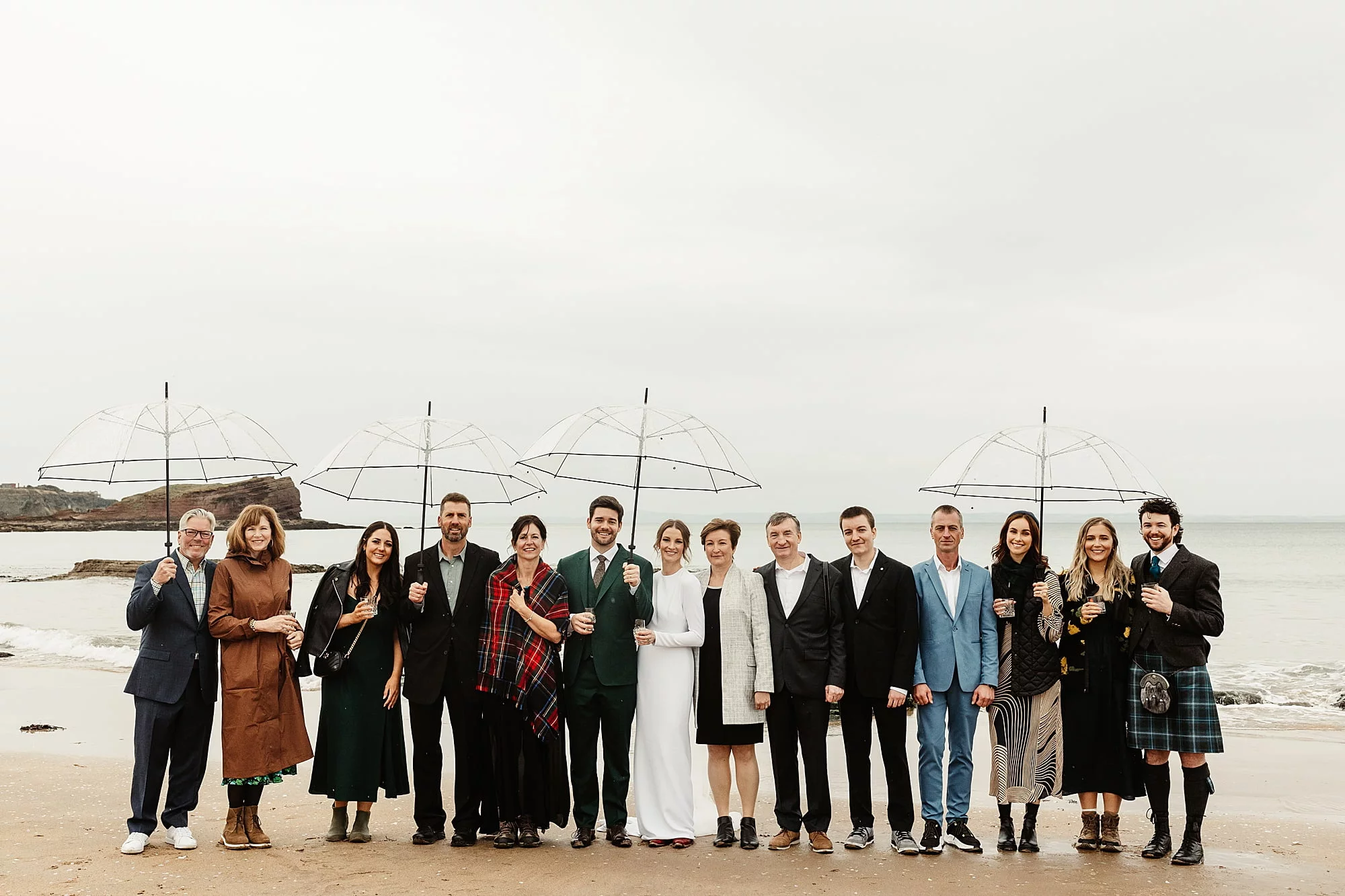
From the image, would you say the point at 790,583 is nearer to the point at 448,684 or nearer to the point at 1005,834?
the point at 1005,834

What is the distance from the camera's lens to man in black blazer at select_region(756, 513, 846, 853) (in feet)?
17.9

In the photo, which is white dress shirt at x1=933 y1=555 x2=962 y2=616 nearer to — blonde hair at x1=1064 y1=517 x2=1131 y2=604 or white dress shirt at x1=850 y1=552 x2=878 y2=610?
white dress shirt at x1=850 y1=552 x2=878 y2=610

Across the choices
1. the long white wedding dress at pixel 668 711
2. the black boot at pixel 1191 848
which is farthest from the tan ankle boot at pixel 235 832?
the black boot at pixel 1191 848

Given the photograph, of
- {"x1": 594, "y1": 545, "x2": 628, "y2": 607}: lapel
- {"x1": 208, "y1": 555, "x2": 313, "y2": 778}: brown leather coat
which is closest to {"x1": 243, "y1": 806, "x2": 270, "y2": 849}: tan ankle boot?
{"x1": 208, "y1": 555, "x2": 313, "y2": 778}: brown leather coat

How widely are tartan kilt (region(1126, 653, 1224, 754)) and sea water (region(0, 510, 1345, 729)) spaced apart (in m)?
0.88

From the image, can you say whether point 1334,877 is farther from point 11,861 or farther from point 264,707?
point 11,861

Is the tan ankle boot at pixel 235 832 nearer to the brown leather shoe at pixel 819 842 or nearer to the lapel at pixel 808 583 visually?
the brown leather shoe at pixel 819 842

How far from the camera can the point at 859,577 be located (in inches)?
221

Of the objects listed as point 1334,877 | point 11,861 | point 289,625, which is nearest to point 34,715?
point 11,861

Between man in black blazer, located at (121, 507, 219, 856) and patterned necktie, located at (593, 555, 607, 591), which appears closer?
man in black blazer, located at (121, 507, 219, 856)

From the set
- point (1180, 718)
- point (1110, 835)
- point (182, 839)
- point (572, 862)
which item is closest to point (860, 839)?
point (1110, 835)

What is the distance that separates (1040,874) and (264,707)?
405 cm

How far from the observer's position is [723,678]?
551 cm

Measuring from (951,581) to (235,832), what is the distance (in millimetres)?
4062
